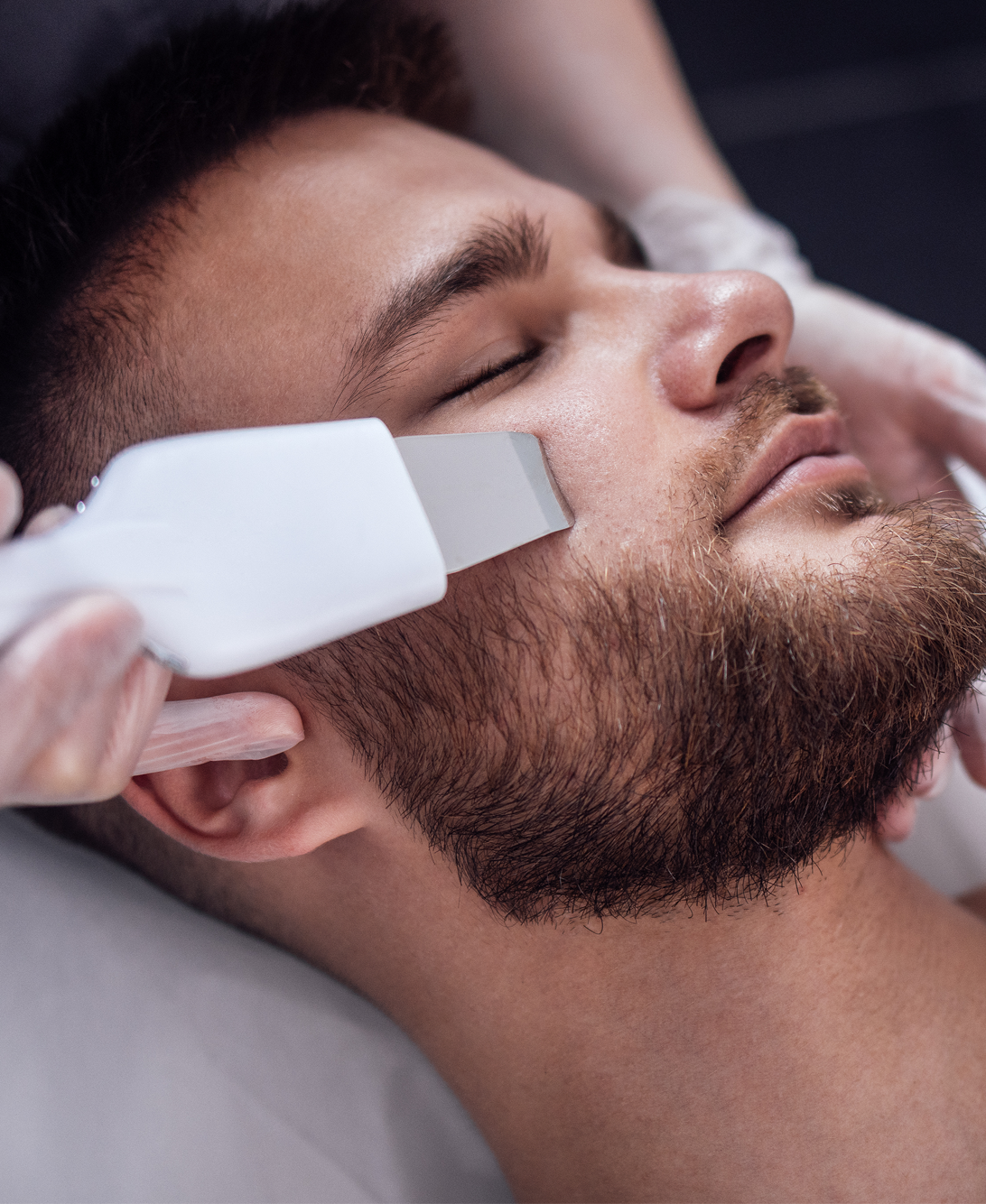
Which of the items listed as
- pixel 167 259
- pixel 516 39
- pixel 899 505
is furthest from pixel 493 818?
pixel 516 39

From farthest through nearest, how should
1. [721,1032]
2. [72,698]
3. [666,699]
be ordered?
1. [721,1032]
2. [666,699]
3. [72,698]

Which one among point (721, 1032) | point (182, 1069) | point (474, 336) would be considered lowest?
point (182, 1069)

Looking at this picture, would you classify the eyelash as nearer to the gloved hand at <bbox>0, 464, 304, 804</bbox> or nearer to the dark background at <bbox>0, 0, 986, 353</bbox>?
the gloved hand at <bbox>0, 464, 304, 804</bbox>

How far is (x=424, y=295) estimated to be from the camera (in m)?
0.70

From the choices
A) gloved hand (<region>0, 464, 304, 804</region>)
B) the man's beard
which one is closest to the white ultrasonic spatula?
gloved hand (<region>0, 464, 304, 804</region>)

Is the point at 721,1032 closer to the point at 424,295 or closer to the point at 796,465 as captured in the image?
the point at 796,465

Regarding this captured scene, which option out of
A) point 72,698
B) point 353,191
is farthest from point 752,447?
point 72,698

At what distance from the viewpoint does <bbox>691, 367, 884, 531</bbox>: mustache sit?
677mm

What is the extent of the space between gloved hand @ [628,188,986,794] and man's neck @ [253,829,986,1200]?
10.7 inches

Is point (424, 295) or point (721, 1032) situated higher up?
point (424, 295)

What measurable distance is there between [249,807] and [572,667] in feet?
0.86

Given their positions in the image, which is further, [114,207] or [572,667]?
[114,207]

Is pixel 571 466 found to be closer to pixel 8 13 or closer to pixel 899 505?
pixel 899 505

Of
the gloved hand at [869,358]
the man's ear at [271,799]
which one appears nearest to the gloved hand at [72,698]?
the man's ear at [271,799]
